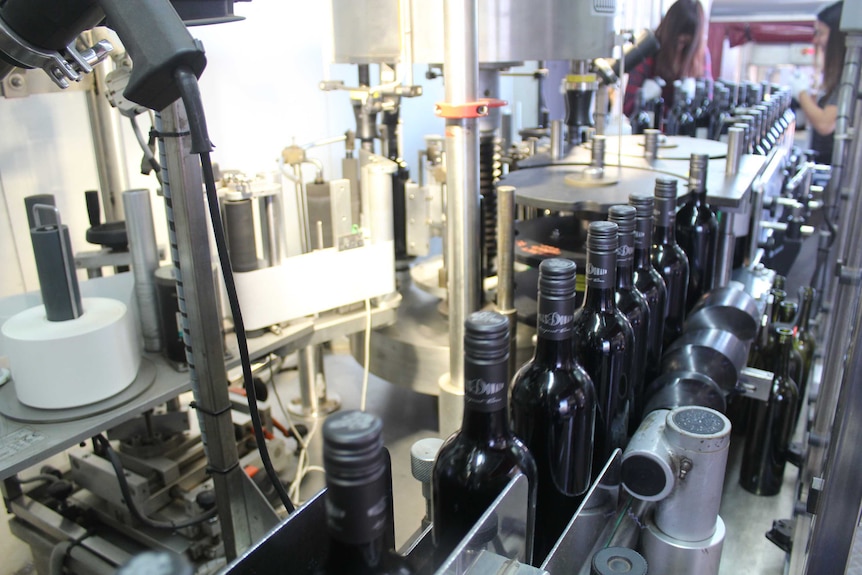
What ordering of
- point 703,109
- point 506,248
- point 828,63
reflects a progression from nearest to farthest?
point 506,248, point 828,63, point 703,109

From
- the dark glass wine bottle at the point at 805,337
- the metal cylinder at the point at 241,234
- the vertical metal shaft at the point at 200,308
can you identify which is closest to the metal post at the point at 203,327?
the vertical metal shaft at the point at 200,308

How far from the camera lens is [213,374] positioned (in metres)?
0.91

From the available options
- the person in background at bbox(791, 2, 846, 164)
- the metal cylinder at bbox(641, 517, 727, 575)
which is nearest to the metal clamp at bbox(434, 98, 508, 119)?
the metal cylinder at bbox(641, 517, 727, 575)

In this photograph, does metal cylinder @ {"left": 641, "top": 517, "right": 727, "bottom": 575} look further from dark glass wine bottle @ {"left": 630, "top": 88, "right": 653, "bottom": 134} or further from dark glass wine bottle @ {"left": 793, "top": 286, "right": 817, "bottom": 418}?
dark glass wine bottle @ {"left": 630, "top": 88, "right": 653, "bottom": 134}

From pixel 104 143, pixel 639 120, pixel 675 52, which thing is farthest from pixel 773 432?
pixel 675 52

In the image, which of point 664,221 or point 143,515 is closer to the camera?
point 664,221

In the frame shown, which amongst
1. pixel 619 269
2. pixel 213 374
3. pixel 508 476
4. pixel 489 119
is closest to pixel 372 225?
pixel 489 119

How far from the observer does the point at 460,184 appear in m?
0.99

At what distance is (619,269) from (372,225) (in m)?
0.72

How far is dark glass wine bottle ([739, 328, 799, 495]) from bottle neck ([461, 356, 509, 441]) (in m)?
0.91

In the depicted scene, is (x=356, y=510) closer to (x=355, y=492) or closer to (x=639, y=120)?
(x=355, y=492)

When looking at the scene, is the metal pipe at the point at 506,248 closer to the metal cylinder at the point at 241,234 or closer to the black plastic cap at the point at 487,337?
the metal cylinder at the point at 241,234

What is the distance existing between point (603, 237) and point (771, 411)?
3.18 ft

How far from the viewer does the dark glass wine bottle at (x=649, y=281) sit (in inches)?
31.1
